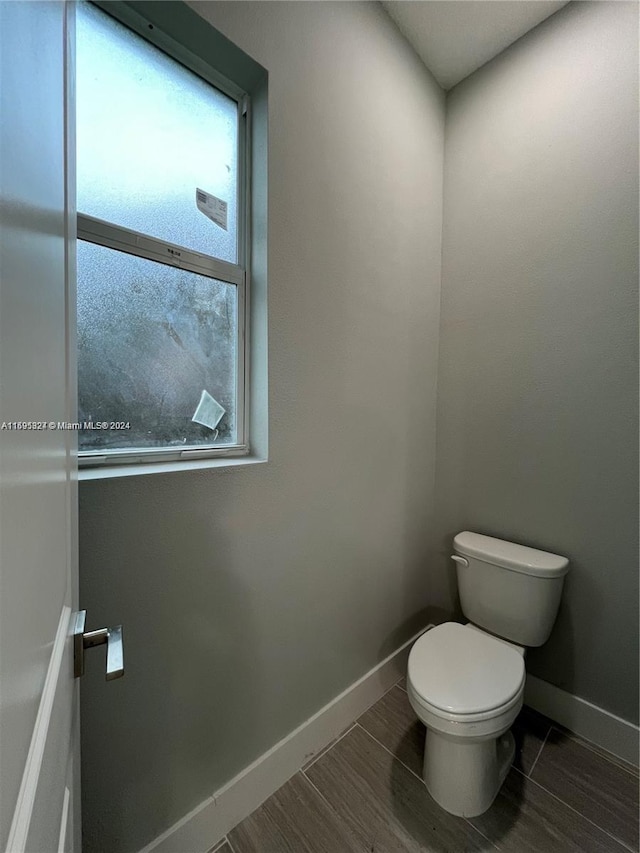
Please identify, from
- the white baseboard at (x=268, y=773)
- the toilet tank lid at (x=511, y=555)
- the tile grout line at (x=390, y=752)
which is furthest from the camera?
the toilet tank lid at (x=511, y=555)

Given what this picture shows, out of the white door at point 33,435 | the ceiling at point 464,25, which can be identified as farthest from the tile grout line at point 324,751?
the ceiling at point 464,25

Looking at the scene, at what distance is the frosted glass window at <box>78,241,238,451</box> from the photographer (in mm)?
897

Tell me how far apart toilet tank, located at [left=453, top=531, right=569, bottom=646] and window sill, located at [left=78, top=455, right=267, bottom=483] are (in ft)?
3.43

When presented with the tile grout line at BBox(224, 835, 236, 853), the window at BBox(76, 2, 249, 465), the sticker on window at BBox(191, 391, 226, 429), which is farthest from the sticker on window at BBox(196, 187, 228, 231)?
the tile grout line at BBox(224, 835, 236, 853)

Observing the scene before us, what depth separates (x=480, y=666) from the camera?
3.80ft

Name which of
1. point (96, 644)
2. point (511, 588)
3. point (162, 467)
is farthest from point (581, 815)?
point (162, 467)

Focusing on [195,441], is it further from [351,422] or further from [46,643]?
[46,643]

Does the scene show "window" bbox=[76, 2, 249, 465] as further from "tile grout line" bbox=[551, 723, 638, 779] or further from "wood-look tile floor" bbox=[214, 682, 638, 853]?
"tile grout line" bbox=[551, 723, 638, 779]

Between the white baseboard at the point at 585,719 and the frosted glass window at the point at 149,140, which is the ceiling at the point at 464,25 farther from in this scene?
the white baseboard at the point at 585,719

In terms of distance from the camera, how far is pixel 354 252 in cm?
133

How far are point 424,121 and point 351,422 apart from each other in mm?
1487

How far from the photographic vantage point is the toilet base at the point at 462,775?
42.2 inches

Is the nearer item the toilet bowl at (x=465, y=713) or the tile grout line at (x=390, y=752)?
the toilet bowl at (x=465, y=713)

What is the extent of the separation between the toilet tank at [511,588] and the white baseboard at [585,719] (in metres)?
0.30
